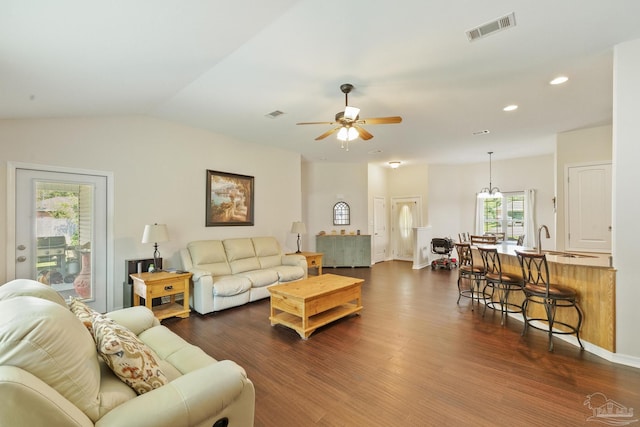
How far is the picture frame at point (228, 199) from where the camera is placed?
495 centimetres

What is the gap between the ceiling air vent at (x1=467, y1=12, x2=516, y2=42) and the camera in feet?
7.08

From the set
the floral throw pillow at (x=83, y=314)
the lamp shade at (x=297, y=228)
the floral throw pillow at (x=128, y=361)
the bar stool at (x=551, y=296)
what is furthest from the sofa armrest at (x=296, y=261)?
the floral throw pillow at (x=128, y=361)

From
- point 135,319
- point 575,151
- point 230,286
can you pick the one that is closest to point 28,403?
point 135,319

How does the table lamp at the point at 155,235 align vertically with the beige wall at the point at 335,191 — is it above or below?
below

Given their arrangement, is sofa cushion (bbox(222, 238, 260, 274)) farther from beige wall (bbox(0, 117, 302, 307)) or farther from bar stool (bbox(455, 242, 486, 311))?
bar stool (bbox(455, 242, 486, 311))

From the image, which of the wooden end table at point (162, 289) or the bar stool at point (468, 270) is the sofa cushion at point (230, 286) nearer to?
the wooden end table at point (162, 289)

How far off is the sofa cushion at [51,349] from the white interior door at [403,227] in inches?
332

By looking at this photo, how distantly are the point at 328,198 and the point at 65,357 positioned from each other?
705cm

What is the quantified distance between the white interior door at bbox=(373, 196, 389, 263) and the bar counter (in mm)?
5231

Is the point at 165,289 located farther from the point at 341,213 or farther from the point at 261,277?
the point at 341,213

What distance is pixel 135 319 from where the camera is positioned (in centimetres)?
228

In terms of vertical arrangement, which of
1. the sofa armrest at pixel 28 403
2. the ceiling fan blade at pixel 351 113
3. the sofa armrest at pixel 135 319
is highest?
the ceiling fan blade at pixel 351 113

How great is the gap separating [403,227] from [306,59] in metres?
7.14

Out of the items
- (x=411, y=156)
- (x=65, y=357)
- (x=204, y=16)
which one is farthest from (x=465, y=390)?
(x=411, y=156)
